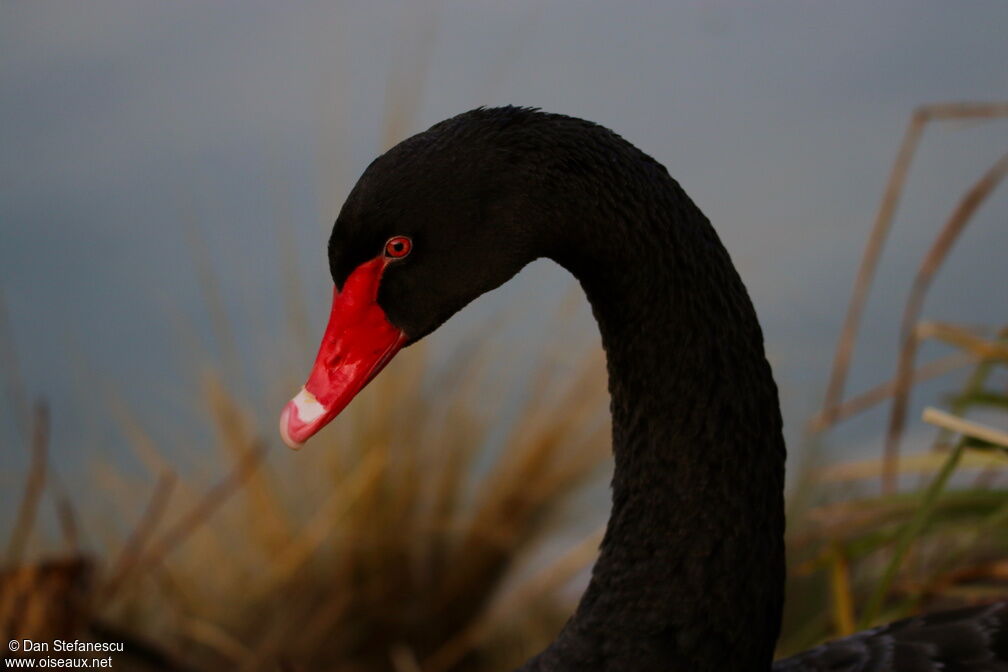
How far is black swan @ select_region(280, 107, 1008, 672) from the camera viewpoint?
101 cm

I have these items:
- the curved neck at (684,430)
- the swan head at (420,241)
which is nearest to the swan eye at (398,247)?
the swan head at (420,241)

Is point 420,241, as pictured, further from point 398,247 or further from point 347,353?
point 347,353

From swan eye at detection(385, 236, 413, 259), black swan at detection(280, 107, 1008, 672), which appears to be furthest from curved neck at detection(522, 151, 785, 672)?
swan eye at detection(385, 236, 413, 259)

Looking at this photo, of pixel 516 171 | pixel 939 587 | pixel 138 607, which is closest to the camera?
pixel 516 171

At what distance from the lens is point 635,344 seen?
1073 mm

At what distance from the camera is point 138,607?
245cm

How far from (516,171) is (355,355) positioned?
0.74ft

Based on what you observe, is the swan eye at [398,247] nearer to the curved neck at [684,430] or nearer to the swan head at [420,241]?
the swan head at [420,241]

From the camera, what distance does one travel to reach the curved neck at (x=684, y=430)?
103 centimetres

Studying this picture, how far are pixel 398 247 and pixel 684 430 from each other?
0.32m

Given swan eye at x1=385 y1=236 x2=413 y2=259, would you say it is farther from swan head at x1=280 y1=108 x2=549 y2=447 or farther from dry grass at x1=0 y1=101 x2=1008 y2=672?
dry grass at x1=0 y1=101 x2=1008 y2=672

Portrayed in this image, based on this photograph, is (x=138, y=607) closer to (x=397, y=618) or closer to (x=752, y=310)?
(x=397, y=618)

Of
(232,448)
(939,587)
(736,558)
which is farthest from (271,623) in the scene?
(736,558)

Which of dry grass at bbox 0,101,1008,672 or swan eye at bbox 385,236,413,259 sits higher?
swan eye at bbox 385,236,413,259
